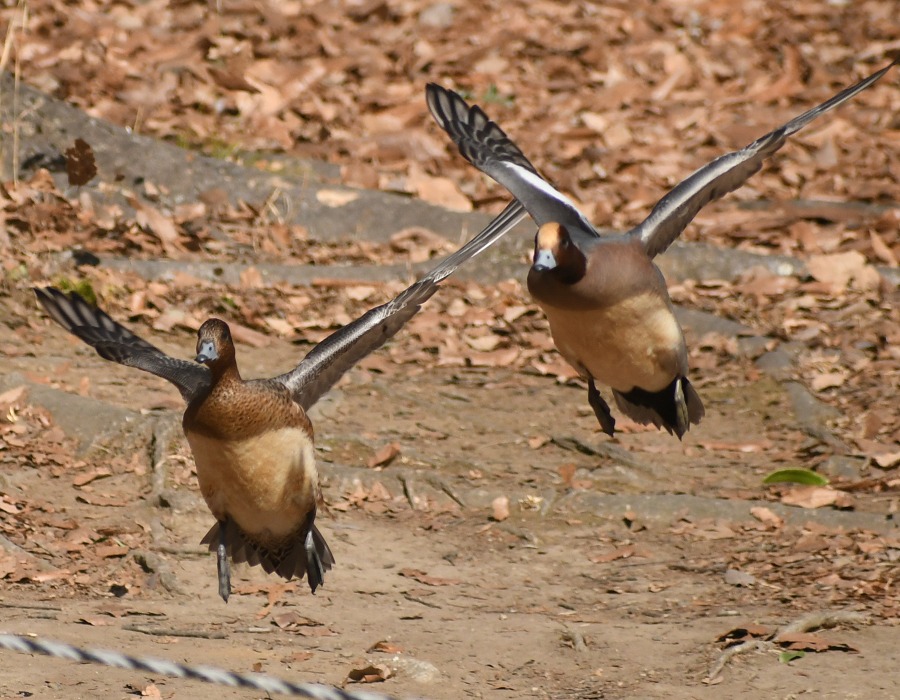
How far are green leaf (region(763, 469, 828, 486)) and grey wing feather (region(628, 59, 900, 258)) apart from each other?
250 centimetres

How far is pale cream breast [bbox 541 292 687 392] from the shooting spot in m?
4.60

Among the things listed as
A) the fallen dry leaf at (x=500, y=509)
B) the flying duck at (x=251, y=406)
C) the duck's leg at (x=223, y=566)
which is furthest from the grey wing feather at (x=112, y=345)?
the fallen dry leaf at (x=500, y=509)

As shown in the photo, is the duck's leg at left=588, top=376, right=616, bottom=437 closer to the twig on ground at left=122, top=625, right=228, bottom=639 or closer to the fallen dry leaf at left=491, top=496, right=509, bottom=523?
the twig on ground at left=122, top=625, right=228, bottom=639

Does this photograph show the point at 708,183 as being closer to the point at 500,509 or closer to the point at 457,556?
the point at 457,556

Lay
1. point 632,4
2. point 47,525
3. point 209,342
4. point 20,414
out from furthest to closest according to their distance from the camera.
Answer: point 632,4, point 20,414, point 47,525, point 209,342

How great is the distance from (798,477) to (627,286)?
2810 mm

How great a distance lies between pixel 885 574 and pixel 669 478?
1498 mm

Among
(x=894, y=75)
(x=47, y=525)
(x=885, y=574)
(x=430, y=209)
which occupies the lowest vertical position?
(x=885, y=574)

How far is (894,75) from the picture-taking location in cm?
1240

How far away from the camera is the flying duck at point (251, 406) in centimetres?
462

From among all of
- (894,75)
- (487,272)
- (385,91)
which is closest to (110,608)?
(487,272)

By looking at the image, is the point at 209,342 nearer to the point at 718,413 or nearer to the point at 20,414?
the point at 20,414

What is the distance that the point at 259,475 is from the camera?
4.73 m

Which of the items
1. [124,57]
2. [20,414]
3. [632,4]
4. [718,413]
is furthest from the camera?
[632,4]
